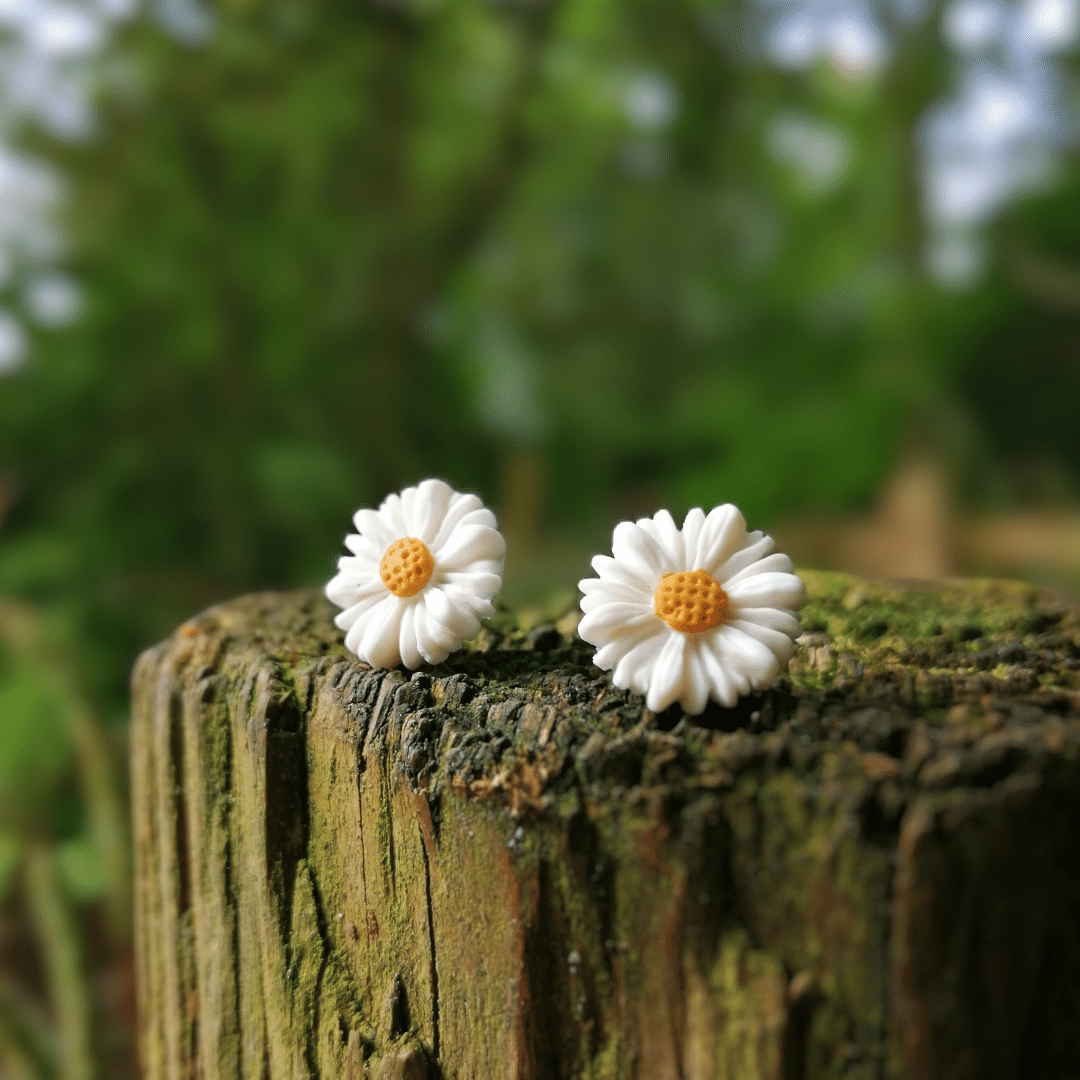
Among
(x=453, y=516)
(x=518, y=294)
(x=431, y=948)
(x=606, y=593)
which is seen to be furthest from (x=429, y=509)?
(x=518, y=294)

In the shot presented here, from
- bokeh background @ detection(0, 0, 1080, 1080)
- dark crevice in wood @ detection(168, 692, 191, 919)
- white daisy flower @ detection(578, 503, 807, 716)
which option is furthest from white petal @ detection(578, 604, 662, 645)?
bokeh background @ detection(0, 0, 1080, 1080)

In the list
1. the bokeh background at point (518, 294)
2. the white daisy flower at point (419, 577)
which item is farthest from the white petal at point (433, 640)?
the bokeh background at point (518, 294)

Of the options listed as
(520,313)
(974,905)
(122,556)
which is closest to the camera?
(974,905)

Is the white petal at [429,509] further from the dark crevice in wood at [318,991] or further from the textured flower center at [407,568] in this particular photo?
the dark crevice in wood at [318,991]

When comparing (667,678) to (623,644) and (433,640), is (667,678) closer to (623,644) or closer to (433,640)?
(623,644)

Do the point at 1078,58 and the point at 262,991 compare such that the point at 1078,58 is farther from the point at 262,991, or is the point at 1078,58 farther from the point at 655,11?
the point at 262,991

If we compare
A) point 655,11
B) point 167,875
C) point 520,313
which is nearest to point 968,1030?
point 167,875

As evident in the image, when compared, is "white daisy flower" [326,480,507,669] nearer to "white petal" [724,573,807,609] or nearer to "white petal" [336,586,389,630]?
"white petal" [336,586,389,630]

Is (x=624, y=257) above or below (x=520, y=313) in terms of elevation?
above
